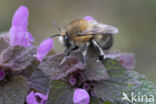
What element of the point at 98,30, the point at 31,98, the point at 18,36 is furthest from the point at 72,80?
the point at 98,30

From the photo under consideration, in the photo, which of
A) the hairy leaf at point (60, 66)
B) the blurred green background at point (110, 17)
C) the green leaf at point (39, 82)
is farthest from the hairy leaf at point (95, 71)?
the blurred green background at point (110, 17)

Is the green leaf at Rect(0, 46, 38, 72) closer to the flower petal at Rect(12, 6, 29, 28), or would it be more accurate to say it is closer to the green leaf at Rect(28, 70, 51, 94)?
the green leaf at Rect(28, 70, 51, 94)

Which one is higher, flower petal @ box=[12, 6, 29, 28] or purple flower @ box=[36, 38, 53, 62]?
flower petal @ box=[12, 6, 29, 28]

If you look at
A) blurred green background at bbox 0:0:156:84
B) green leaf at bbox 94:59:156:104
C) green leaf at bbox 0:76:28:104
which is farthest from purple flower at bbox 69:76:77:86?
blurred green background at bbox 0:0:156:84

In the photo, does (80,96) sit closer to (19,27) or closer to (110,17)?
(19,27)

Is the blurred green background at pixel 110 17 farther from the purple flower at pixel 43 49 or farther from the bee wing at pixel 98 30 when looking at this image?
the purple flower at pixel 43 49

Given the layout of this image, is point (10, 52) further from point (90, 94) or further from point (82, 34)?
point (82, 34)

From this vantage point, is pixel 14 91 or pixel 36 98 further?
pixel 36 98
